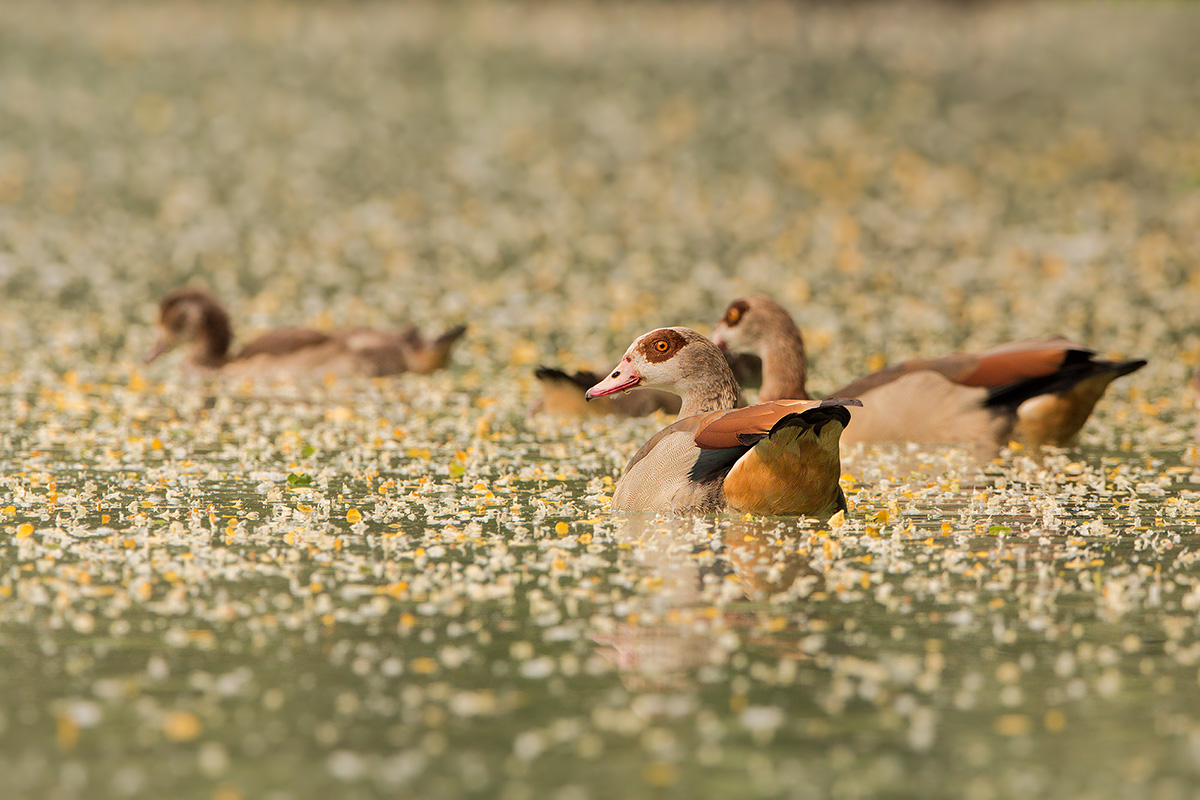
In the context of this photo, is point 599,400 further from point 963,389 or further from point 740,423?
point 740,423

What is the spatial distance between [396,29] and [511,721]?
43.0 metres

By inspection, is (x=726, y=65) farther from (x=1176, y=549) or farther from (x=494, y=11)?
(x=1176, y=549)

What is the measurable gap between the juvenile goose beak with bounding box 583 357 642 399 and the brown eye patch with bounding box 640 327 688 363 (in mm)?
157

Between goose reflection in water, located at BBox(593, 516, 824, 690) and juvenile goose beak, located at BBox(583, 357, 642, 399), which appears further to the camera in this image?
juvenile goose beak, located at BBox(583, 357, 642, 399)

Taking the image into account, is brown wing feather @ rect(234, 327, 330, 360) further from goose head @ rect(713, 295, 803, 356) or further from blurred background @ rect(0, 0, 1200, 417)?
goose head @ rect(713, 295, 803, 356)

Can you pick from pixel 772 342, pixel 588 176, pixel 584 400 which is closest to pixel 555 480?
pixel 772 342

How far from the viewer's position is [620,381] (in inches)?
445

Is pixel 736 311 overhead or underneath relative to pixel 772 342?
overhead

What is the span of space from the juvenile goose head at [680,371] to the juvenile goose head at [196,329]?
708cm

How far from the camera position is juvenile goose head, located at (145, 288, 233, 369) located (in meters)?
17.3

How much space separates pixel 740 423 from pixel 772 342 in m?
3.60

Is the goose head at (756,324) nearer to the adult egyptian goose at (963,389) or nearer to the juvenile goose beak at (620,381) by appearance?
the adult egyptian goose at (963,389)

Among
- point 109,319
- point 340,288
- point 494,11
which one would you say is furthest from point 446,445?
point 494,11

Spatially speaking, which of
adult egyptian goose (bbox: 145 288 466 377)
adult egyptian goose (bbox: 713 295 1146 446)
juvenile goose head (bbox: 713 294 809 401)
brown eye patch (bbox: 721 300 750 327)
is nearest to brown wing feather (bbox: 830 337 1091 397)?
adult egyptian goose (bbox: 713 295 1146 446)
